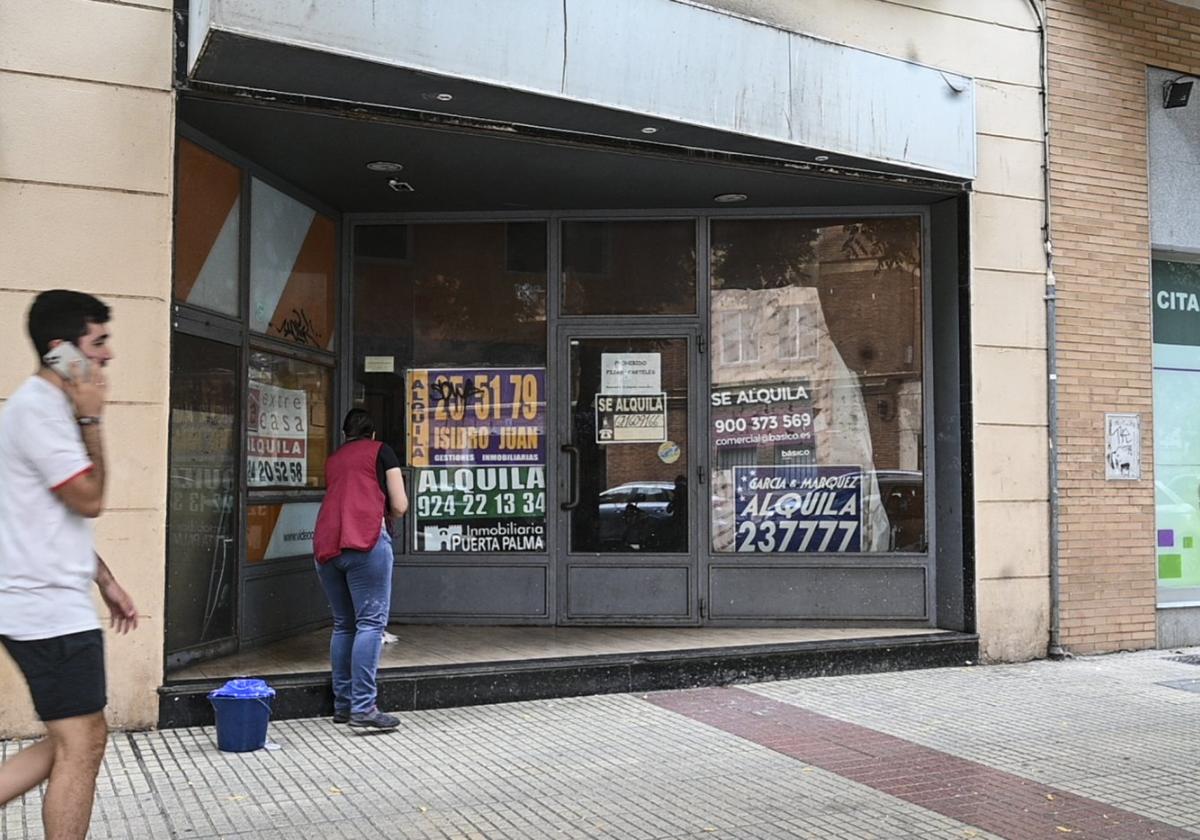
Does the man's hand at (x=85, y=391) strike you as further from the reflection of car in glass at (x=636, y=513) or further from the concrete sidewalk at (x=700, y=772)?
the reflection of car in glass at (x=636, y=513)

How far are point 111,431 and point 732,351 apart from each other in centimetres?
484

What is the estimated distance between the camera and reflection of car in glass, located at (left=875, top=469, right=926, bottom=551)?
909 cm

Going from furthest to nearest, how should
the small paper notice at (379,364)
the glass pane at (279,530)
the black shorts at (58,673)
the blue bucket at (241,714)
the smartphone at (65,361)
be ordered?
the small paper notice at (379,364) → the glass pane at (279,530) → the blue bucket at (241,714) → the smartphone at (65,361) → the black shorts at (58,673)

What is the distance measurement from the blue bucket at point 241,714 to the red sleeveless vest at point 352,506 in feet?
2.86

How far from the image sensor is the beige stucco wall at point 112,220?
6.21m

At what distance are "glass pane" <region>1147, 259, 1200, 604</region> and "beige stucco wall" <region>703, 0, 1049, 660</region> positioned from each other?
5.20ft

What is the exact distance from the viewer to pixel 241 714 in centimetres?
600

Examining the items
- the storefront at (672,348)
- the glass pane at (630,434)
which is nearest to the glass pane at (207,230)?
the storefront at (672,348)

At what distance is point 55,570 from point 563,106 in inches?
170

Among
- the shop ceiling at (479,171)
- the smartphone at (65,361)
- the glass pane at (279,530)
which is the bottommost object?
the glass pane at (279,530)

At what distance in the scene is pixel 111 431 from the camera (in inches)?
252

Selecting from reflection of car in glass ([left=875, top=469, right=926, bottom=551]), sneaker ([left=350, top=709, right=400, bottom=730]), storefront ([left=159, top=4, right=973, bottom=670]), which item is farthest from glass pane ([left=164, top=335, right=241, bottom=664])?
reflection of car in glass ([left=875, top=469, right=926, bottom=551])

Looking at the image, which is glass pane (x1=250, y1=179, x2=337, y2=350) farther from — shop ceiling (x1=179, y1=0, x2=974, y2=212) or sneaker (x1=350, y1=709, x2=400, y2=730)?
sneaker (x1=350, y1=709, x2=400, y2=730)

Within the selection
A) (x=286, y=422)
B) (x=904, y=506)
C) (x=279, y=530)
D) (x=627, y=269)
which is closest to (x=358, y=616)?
(x=279, y=530)
